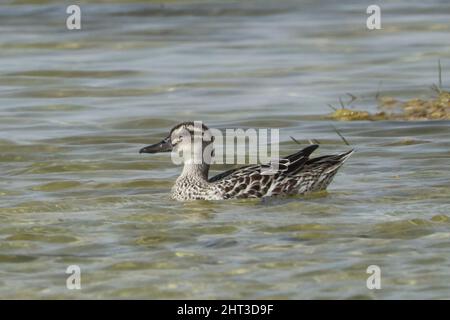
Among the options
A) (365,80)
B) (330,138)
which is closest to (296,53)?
(365,80)

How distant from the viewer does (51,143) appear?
14.6 meters

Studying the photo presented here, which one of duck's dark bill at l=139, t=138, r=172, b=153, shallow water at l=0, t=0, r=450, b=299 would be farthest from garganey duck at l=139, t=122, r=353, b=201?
shallow water at l=0, t=0, r=450, b=299

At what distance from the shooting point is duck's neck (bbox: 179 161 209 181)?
12.1 m

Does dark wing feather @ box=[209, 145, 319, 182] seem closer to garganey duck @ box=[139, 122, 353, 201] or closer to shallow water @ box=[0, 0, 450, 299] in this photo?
garganey duck @ box=[139, 122, 353, 201]

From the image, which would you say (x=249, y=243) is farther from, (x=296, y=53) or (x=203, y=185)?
(x=296, y=53)

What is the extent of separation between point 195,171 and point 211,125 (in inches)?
138

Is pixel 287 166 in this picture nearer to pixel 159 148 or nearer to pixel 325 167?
pixel 325 167

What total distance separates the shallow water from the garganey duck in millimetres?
125

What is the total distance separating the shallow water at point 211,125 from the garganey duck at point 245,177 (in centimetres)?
13

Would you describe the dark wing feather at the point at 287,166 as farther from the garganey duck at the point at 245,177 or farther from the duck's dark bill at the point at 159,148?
the duck's dark bill at the point at 159,148

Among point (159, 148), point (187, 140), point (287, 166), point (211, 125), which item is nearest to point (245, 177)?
point (287, 166)

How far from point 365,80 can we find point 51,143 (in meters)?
4.99

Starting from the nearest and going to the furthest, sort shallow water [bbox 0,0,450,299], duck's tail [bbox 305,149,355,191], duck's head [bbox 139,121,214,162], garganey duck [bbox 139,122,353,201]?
shallow water [bbox 0,0,450,299] < garganey duck [bbox 139,122,353,201] < duck's tail [bbox 305,149,355,191] < duck's head [bbox 139,121,214,162]
